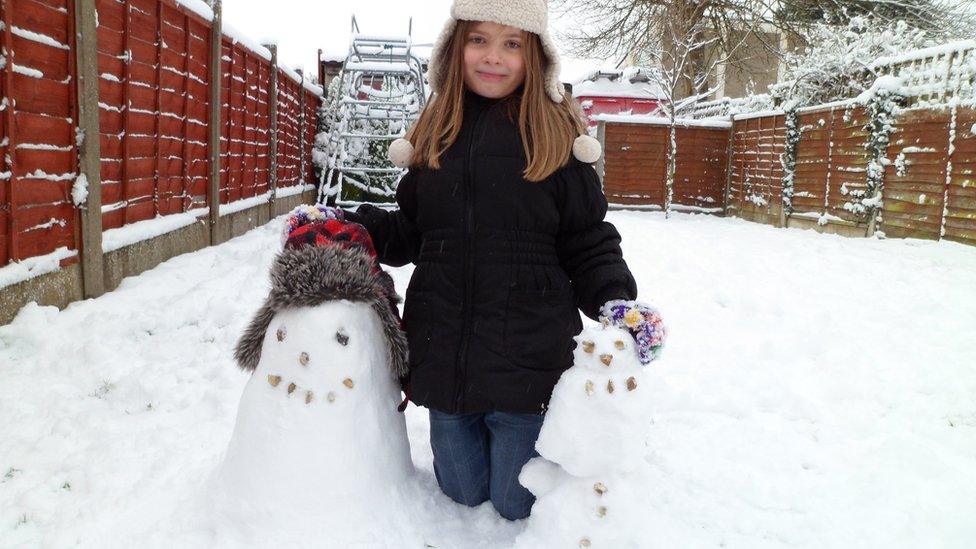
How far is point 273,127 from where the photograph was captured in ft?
27.8

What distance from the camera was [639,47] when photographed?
749 inches

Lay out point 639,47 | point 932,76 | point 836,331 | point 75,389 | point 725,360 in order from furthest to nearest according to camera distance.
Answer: point 639,47
point 932,76
point 836,331
point 725,360
point 75,389

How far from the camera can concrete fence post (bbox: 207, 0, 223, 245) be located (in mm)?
5914

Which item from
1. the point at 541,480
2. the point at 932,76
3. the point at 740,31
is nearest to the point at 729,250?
the point at 932,76

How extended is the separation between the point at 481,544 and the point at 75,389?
183 centimetres

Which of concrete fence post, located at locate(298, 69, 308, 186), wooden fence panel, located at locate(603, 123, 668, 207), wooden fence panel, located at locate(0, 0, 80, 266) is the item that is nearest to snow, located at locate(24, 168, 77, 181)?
wooden fence panel, located at locate(0, 0, 80, 266)

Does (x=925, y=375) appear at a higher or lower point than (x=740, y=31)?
lower

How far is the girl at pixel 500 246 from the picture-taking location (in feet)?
6.26

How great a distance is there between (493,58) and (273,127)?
7.24m

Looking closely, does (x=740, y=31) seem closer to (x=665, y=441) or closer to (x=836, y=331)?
(x=836, y=331)

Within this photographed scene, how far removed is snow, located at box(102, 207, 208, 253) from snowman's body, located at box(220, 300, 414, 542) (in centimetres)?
282

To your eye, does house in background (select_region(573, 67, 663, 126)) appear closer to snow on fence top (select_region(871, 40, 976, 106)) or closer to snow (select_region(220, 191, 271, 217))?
snow on fence top (select_region(871, 40, 976, 106))

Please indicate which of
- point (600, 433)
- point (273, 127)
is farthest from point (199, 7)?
point (600, 433)

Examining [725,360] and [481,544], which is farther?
[725,360]
